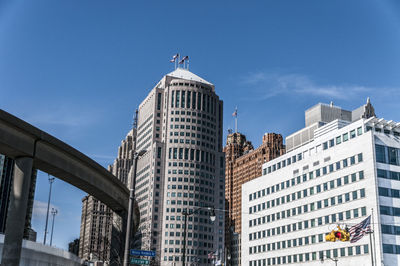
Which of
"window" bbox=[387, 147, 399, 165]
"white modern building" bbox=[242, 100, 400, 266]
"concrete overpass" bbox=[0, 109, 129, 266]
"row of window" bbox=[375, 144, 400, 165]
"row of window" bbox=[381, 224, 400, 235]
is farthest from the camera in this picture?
"window" bbox=[387, 147, 399, 165]

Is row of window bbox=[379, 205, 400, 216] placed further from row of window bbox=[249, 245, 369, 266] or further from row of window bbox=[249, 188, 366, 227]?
row of window bbox=[249, 245, 369, 266]

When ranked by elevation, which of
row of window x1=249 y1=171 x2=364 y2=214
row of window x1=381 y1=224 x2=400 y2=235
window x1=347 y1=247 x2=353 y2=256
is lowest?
window x1=347 y1=247 x2=353 y2=256

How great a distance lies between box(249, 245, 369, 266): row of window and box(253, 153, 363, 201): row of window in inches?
611

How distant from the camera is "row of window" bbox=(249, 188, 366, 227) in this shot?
90806 mm

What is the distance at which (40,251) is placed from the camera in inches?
1674

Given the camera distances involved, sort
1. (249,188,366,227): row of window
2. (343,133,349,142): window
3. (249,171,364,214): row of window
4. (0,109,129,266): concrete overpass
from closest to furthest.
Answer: (0,109,129,266): concrete overpass
(249,188,366,227): row of window
(249,171,364,214): row of window
(343,133,349,142): window

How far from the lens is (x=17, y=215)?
30.2 meters

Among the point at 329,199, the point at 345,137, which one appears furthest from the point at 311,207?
the point at 345,137

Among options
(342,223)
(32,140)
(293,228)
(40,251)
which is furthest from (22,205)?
(293,228)

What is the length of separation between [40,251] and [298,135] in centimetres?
10735

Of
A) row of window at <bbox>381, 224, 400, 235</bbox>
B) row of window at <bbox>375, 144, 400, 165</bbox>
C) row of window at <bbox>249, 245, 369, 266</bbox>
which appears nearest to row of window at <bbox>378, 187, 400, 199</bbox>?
row of window at <bbox>375, 144, 400, 165</bbox>

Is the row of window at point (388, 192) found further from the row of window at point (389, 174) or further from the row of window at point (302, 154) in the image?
the row of window at point (302, 154)

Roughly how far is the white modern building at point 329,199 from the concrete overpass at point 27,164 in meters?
54.1

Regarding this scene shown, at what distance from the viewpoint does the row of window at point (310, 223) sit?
89.8 m
